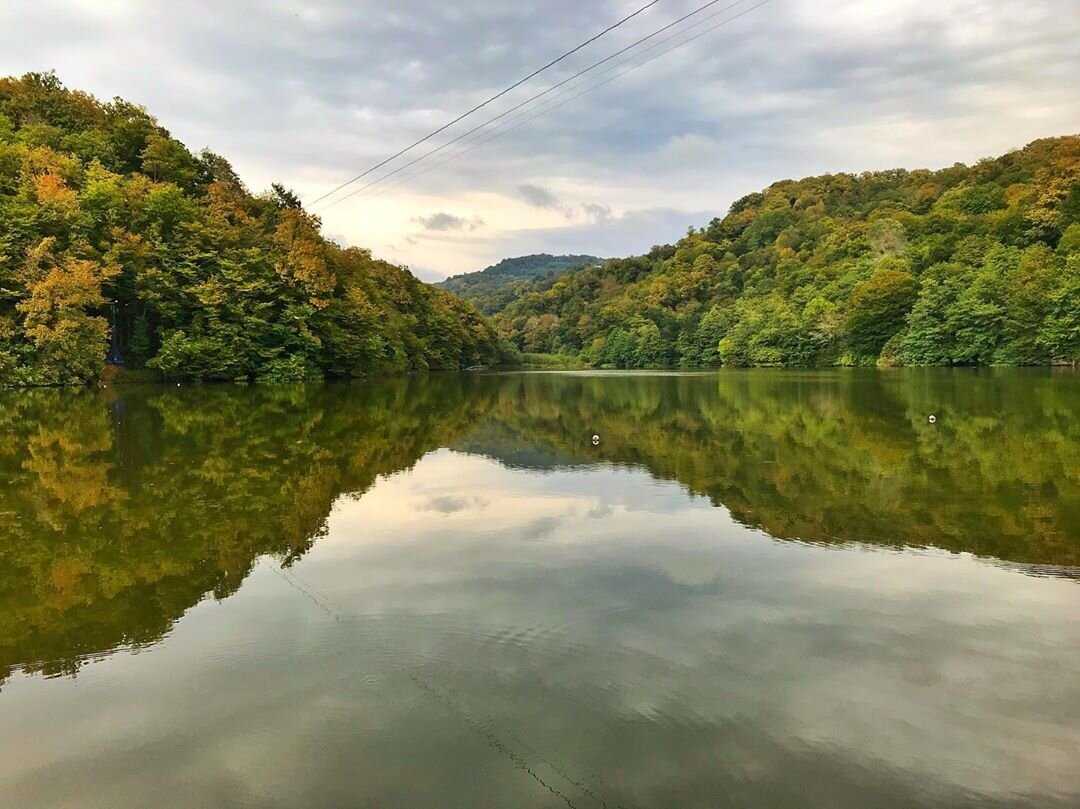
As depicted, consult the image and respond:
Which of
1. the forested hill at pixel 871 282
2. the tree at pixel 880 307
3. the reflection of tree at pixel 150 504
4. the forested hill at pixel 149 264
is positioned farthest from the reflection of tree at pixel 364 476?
the tree at pixel 880 307

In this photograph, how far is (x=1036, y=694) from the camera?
429cm

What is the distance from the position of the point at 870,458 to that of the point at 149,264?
135 feet

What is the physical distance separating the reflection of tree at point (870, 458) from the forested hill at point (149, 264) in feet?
80.9

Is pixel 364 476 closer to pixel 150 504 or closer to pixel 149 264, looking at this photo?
pixel 150 504

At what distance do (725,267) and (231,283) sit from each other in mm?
87996

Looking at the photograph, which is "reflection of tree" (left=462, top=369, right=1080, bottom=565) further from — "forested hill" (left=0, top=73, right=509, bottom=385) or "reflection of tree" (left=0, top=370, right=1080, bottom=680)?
"forested hill" (left=0, top=73, right=509, bottom=385)

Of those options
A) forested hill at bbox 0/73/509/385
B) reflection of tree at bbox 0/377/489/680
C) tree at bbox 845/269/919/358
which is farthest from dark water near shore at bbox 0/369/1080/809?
tree at bbox 845/269/919/358

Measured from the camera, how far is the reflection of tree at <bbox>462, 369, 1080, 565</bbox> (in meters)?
8.23

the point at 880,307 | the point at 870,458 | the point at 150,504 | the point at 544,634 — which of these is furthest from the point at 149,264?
the point at 880,307

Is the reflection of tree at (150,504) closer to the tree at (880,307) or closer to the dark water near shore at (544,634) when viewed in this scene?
the dark water near shore at (544,634)

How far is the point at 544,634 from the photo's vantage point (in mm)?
5266

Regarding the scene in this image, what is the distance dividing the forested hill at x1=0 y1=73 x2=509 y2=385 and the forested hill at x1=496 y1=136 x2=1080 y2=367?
45.0m

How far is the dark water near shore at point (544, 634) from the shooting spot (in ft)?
11.6

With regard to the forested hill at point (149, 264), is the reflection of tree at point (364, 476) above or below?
below
